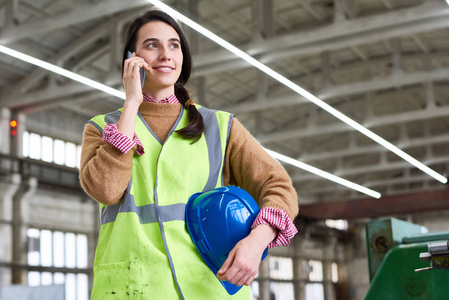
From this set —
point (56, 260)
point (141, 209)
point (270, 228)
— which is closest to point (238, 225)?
point (270, 228)

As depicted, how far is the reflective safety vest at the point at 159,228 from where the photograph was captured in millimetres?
1418

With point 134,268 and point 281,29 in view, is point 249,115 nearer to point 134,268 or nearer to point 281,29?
point 281,29

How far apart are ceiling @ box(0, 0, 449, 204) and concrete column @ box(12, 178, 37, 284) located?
5.86 feet

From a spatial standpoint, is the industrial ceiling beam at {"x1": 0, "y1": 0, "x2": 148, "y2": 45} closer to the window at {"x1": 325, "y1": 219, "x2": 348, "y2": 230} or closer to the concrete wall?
the concrete wall

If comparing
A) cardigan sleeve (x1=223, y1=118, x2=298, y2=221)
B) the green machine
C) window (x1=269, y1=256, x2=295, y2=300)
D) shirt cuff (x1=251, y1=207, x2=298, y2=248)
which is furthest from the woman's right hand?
window (x1=269, y1=256, x2=295, y2=300)

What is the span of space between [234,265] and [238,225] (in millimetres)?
134

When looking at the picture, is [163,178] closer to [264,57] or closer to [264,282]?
[264,57]

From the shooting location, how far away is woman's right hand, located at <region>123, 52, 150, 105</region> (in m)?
1.54

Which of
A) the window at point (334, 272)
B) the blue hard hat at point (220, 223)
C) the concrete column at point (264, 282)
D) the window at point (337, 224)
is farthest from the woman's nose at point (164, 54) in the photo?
the window at point (334, 272)

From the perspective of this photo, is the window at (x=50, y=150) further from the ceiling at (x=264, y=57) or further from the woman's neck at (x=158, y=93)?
the woman's neck at (x=158, y=93)

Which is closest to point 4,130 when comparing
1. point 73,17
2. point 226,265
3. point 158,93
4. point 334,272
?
point 73,17

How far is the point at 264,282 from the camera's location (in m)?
Answer: 25.3

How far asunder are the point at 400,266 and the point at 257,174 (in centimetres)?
148

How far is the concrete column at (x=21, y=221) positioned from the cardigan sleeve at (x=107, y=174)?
1494 centimetres
